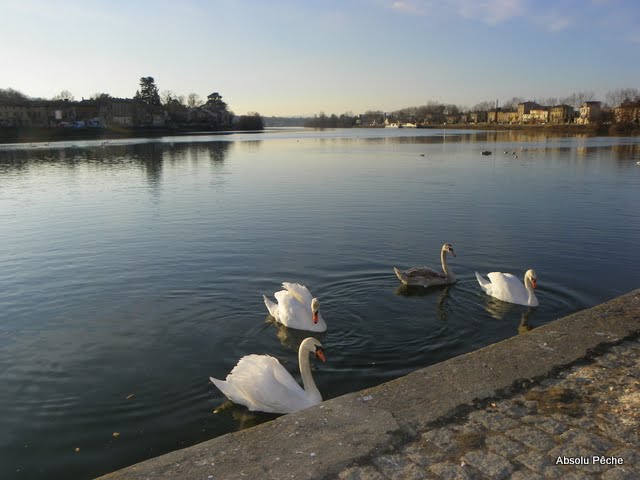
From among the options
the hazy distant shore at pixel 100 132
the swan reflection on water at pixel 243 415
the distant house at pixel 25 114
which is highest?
the distant house at pixel 25 114

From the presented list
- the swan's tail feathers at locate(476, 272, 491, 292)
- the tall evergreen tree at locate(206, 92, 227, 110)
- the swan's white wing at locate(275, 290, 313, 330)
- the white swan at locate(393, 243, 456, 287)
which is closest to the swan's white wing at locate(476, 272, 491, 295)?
the swan's tail feathers at locate(476, 272, 491, 292)

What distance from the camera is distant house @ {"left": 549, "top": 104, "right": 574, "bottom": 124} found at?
191075 millimetres

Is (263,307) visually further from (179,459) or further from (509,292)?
(179,459)

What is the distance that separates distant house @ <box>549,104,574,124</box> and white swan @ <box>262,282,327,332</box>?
20420cm

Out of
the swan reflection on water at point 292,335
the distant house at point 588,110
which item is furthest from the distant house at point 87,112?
the swan reflection on water at point 292,335

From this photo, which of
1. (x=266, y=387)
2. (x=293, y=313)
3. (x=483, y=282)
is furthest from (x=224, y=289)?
(x=483, y=282)

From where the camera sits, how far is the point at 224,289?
1154cm

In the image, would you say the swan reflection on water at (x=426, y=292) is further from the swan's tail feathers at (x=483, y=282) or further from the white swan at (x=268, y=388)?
the white swan at (x=268, y=388)

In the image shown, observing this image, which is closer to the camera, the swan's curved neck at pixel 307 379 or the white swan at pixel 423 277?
the swan's curved neck at pixel 307 379

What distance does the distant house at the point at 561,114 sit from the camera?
19107 cm

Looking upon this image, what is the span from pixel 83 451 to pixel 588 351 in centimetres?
621

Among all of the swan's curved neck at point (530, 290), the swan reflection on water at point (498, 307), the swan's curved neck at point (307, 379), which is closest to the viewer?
the swan's curved neck at point (307, 379)

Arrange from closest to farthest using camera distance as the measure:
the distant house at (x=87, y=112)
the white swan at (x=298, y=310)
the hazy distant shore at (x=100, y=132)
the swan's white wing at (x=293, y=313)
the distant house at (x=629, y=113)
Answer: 1. the white swan at (x=298, y=310)
2. the swan's white wing at (x=293, y=313)
3. the hazy distant shore at (x=100, y=132)
4. the distant house at (x=629, y=113)
5. the distant house at (x=87, y=112)

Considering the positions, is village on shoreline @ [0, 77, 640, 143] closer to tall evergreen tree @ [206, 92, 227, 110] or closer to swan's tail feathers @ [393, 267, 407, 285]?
tall evergreen tree @ [206, 92, 227, 110]
